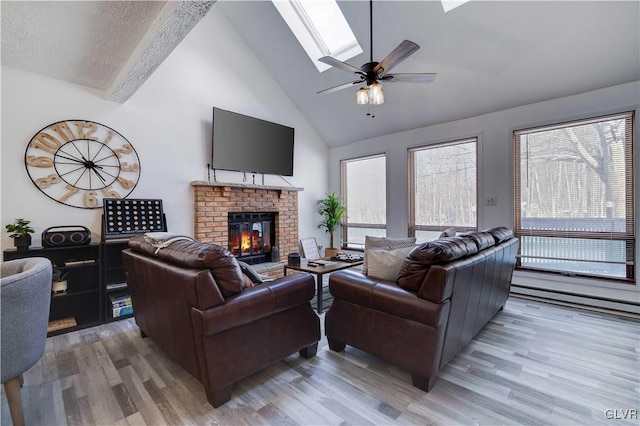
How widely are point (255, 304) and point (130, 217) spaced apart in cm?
253

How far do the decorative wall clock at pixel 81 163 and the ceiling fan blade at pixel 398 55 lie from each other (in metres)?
3.14

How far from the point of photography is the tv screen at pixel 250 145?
14.2 ft

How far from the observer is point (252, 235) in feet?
16.1

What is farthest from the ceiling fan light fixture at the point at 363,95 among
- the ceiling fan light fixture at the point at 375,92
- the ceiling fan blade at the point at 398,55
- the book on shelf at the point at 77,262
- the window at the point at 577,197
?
the book on shelf at the point at 77,262

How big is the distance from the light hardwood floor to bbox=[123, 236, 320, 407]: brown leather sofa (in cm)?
17

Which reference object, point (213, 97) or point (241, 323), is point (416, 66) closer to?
point (213, 97)

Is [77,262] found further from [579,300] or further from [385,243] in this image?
[579,300]

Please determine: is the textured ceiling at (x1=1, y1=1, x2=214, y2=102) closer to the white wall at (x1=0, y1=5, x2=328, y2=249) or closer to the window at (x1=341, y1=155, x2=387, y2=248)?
the white wall at (x1=0, y1=5, x2=328, y2=249)

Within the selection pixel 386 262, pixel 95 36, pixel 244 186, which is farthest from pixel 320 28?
pixel 386 262

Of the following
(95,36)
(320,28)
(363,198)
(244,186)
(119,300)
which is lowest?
(119,300)

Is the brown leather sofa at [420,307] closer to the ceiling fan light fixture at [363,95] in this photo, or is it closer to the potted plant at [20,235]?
the ceiling fan light fixture at [363,95]

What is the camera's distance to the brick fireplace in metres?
4.17

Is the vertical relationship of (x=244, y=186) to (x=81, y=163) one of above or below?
below

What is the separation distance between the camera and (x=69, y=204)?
324 centimetres
